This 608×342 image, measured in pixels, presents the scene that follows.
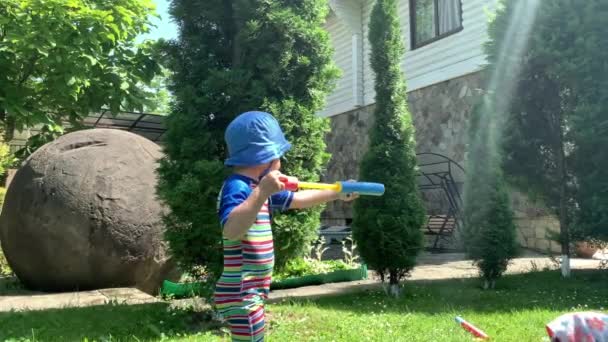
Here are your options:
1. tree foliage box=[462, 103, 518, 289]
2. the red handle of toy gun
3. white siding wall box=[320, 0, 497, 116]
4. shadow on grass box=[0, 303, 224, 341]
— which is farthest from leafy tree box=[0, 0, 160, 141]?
the red handle of toy gun

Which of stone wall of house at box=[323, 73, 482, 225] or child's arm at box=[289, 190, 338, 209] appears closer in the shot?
child's arm at box=[289, 190, 338, 209]

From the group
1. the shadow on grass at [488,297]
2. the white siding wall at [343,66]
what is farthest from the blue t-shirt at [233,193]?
the white siding wall at [343,66]

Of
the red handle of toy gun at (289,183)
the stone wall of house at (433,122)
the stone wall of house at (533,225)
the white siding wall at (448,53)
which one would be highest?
the white siding wall at (448,53)

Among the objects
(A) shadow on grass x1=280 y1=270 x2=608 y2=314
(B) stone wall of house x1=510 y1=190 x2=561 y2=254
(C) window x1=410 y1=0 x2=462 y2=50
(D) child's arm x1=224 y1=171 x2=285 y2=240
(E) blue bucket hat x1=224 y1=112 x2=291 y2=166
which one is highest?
(C) window x1=410 y1=0 x2=462 y2=50

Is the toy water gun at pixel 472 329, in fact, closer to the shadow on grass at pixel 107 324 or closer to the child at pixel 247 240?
the shadow on grass at pixel 107 324

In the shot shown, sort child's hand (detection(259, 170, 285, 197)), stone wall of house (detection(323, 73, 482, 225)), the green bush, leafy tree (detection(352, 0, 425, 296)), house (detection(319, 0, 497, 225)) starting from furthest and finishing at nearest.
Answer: stone wall of house (detection(323, 73, 482, 225))
house (detection(319, 0, 497, 225))
the green bush
leafy tree (detection(352, 0, 425, 296))
child's hand (detection(259, 170, 285, 197))

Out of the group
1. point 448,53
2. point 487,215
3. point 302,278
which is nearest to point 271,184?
point 302,278

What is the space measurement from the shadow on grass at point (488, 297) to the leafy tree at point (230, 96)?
3.53 ft

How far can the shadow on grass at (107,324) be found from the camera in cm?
Answer: 420

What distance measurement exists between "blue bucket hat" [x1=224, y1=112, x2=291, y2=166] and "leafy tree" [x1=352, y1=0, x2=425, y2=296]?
3389 millimetres

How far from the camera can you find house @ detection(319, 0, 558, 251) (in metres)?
11.0

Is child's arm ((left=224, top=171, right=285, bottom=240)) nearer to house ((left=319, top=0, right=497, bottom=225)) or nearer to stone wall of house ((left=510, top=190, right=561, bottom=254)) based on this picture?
house ((left=319, top=0, right=497, bottom=225))

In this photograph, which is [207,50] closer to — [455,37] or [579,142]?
[579,142]

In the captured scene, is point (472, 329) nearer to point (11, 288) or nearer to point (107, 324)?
point (107, 324)
